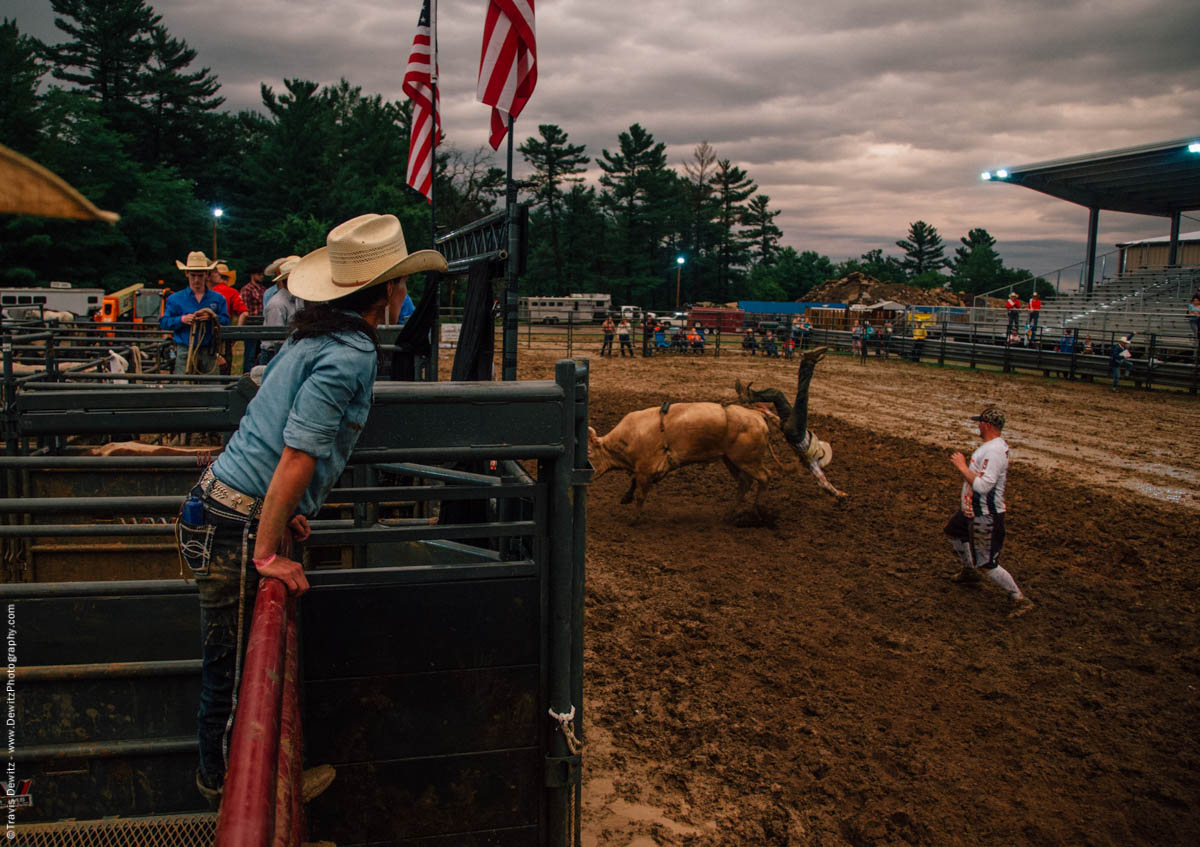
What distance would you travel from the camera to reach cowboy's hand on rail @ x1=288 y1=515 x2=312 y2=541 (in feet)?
7.69

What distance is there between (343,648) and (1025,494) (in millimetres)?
9871

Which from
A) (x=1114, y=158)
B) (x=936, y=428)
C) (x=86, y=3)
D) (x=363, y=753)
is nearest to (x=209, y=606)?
(x=363, y=753)

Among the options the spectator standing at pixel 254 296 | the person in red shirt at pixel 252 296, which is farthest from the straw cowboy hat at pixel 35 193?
the person in red shirt at pixel 252 296

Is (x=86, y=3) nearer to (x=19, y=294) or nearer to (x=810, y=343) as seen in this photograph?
(x=19, y=294)

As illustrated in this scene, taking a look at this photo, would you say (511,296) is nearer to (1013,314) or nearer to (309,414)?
(309,414)

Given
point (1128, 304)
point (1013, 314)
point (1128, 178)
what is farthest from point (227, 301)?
point (1128, 304)

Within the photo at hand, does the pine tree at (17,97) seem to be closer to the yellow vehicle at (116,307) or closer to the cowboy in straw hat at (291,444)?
the yellow vehicle at (116,307)

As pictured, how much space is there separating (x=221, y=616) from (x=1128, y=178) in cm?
4097

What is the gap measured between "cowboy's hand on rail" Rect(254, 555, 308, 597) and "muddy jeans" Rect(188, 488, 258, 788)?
0.32m

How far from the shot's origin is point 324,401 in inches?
82.1

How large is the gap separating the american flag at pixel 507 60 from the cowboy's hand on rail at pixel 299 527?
5063 mm

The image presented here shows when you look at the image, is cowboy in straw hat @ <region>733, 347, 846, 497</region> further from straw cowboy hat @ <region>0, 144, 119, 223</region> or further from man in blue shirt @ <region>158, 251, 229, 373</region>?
straw cowboy hat @ <region>0, 144, 119, 223</region>

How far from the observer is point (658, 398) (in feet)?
59.5

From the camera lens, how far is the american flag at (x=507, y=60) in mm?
6531
